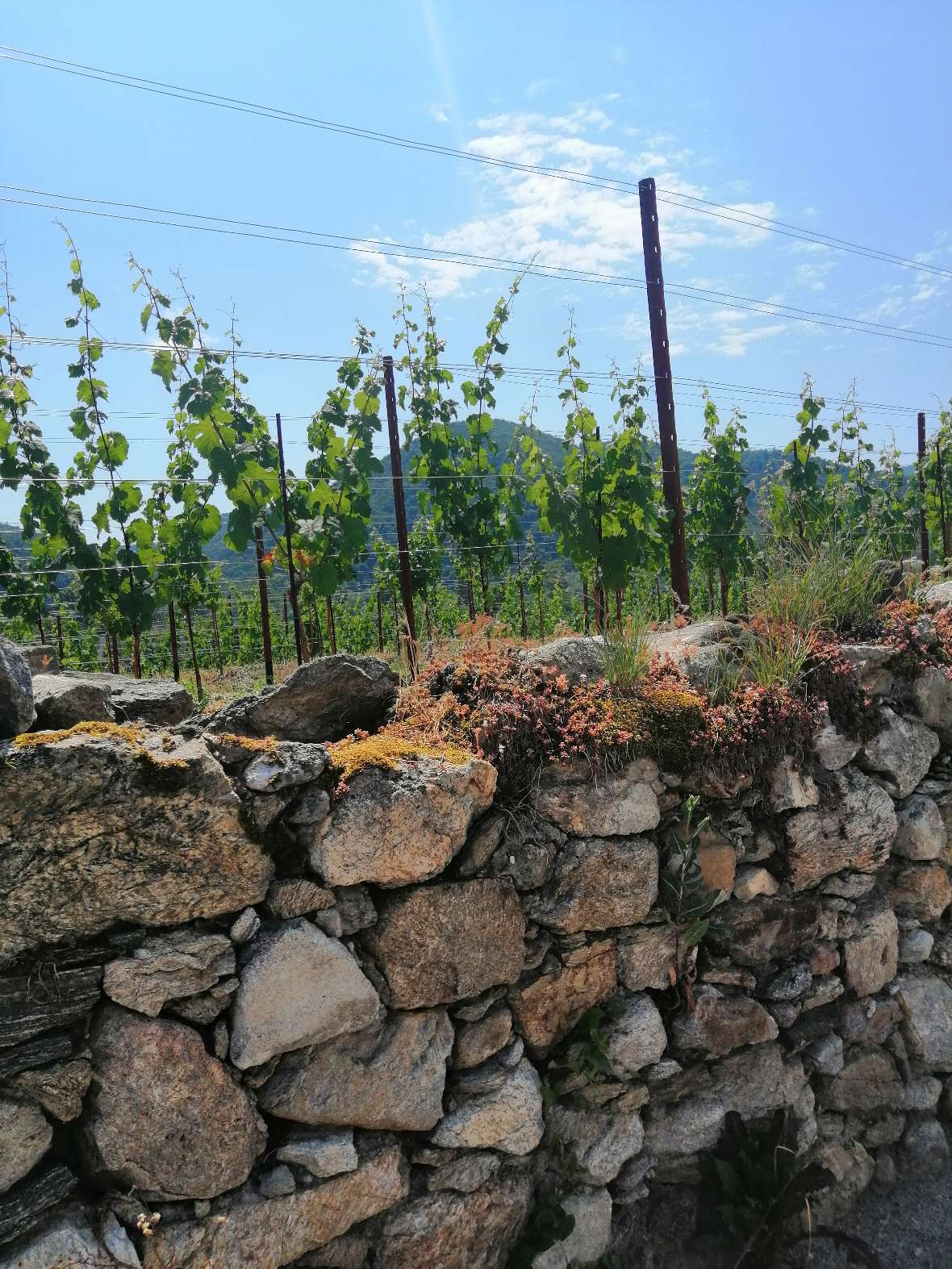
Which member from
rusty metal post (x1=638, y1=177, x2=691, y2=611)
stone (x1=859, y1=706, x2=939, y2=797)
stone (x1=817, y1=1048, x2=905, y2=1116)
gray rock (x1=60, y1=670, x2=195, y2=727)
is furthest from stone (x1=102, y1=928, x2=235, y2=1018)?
rusty metal post (x1=638, y1=177, x2=691, y2=611)

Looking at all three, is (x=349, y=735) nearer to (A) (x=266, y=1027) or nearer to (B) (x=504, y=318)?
(A) (x=266, y=1027)

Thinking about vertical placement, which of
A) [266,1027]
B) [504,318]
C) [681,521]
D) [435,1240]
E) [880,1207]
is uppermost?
[504,318]

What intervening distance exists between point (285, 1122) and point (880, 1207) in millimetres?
2977

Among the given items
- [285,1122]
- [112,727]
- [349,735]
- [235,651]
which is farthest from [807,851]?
[235,651]

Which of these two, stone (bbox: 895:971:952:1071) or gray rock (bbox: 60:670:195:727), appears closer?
gray rock (bbox: 60:670:195:727)

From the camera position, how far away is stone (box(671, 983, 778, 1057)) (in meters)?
3.90

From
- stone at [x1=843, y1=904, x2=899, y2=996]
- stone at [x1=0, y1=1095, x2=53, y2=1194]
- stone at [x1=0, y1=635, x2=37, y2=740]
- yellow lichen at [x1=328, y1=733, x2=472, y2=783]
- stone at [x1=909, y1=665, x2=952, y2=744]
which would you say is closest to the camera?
stone at [x1=0, y1=1095, x2=53, y2=1194]

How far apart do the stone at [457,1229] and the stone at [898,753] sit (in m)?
2.64

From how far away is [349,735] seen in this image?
3.94 meters

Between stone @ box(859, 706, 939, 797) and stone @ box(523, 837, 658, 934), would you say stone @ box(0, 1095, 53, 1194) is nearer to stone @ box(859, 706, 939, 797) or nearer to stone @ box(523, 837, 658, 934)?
stone @ box(523, 837, 658, 934)

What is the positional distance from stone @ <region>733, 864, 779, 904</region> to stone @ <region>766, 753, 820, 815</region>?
293 mm

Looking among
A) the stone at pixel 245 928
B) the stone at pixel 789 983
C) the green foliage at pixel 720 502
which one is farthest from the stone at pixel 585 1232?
the green foliage at pixel 720 502

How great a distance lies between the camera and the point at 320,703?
3.99m

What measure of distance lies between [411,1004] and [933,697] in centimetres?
333
